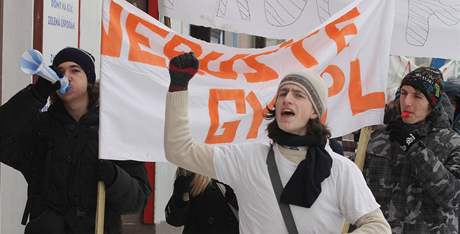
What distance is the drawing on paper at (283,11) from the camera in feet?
15.9

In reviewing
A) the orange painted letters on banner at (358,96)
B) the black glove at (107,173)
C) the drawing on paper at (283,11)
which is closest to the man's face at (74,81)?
the black glove at (107,173)

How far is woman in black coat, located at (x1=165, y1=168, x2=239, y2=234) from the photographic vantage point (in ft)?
14.4

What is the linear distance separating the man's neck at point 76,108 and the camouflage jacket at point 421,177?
1.93 metres

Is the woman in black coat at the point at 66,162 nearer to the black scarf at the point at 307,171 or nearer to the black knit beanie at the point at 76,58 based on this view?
the black knit beanie at the point at 76,58

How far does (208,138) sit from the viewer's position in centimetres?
416

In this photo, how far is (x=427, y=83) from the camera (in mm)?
4863

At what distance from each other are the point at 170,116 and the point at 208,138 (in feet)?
2.68

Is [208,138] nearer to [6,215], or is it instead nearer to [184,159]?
[184,159]

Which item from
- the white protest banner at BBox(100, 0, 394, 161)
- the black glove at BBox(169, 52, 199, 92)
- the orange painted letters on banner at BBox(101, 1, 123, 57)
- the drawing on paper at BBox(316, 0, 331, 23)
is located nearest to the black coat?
the white protest banner at BBox(100, 0, 394, 161)

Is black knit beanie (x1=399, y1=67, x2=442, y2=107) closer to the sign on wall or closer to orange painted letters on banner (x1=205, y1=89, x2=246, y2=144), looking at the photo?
orange painted letters on banner (x1=205, y1=89, x2=246, y2=144)

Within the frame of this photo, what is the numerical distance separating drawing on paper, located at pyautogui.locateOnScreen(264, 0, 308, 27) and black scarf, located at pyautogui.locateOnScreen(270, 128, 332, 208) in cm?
155

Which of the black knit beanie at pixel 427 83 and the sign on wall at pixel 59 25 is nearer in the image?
the black knit beanie at pixel 427 83

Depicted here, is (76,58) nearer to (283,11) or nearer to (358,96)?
(283,11)

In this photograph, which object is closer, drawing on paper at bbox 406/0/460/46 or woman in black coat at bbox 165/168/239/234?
woman in black coat at bbox 165/168/239/234
